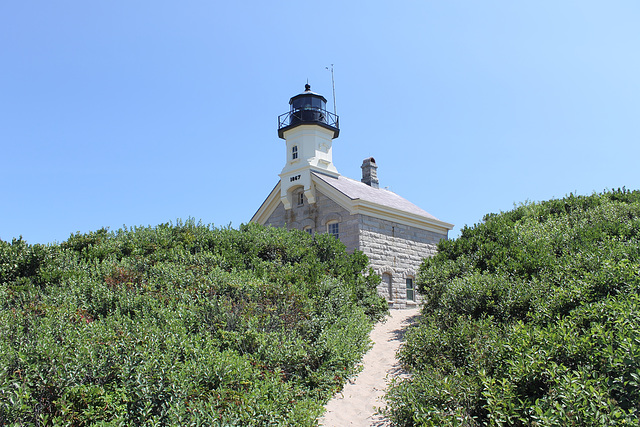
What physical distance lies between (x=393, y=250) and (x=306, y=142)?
7346 millimetres

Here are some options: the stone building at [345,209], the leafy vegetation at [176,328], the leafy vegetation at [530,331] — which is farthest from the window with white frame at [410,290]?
the leafy vegetation at [176,328]

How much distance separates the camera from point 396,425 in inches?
258

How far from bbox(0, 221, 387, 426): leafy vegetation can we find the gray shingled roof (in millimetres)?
6844

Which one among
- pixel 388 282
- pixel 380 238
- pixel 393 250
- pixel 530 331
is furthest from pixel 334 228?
pixel 530 331

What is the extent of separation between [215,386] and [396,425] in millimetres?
2499

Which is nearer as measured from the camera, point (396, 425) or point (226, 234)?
point (396, 425)

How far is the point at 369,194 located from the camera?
71.6ft

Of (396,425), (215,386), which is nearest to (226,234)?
(215,386)

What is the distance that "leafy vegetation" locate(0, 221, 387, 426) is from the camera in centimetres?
588

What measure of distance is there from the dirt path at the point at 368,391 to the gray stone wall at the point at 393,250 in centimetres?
737

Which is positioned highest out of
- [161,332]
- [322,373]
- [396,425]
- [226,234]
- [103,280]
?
[226,234]

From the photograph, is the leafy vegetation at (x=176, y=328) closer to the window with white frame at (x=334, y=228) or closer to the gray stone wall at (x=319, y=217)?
the gray stone wall at (x=319, y=217)

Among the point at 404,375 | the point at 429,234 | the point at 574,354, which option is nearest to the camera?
the point at 574,354

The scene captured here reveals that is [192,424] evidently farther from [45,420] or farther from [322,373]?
[322,373]
